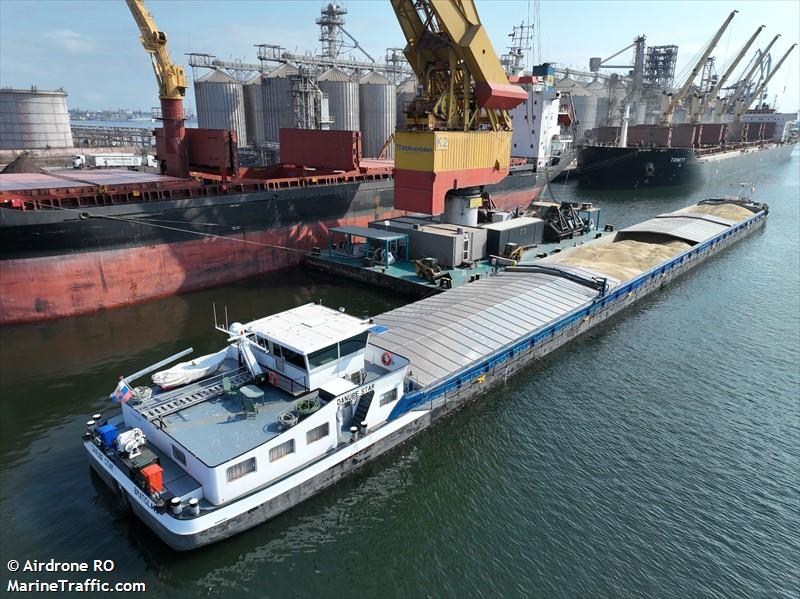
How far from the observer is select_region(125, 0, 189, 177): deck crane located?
34750 mm

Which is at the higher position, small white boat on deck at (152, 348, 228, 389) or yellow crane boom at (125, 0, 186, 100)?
yellow crane boom at (125, 0, 186, 100)

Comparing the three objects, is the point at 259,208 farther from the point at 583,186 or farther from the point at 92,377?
the point at 583,186

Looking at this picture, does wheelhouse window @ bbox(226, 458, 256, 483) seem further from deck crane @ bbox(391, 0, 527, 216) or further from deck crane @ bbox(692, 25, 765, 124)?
deck crane @ bbox(692, 25, 765, 124)

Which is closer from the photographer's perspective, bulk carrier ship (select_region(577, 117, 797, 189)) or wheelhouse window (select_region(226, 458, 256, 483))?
wheelhouse window (select_region(226, 458, 256, 483))

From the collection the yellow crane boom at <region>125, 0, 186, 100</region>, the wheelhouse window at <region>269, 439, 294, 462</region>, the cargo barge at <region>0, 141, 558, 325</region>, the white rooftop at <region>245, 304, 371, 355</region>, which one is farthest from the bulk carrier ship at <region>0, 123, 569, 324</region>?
the wheelhouse window at <region>269, 439, 294, 462</region>

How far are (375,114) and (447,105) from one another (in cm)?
4687

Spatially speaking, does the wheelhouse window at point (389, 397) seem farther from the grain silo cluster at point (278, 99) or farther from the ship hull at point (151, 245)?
the grain silo cluster at point (278, 99)

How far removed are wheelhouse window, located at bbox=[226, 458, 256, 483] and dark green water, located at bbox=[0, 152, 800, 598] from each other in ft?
6.37

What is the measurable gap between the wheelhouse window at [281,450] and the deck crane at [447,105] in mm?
24701

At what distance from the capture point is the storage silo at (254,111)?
82.3m

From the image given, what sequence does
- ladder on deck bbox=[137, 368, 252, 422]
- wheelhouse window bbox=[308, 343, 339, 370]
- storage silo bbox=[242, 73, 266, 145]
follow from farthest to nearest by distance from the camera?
storage silo bbox=[242, 73, 266, 145] → wheelhouse window bbox=[308, 343, 339, 370] → ladder on deck bbox=[137, 368, 252, 422]

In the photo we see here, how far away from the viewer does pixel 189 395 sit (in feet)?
55.1

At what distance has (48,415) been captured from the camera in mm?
20422

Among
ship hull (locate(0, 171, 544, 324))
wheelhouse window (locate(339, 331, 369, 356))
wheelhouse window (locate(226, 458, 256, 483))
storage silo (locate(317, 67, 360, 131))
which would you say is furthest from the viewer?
storage silo (locate(317, 67, 360, 131))
